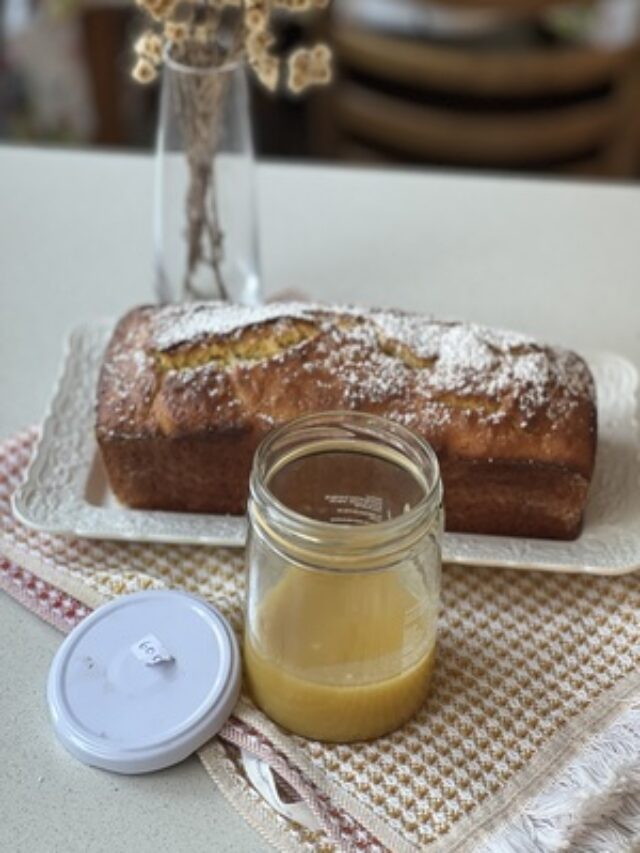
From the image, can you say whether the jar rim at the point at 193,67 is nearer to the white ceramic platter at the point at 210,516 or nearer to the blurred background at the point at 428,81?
the white ceramic platter at the point at 210,516

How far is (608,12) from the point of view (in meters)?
2.42

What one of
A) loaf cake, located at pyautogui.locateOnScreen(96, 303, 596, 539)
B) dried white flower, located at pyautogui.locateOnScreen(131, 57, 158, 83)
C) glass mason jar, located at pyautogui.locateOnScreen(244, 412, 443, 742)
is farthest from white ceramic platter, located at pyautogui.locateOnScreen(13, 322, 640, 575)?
dried white flower, located at pyautogui.locateOnScreen(131, 57, 158, 83)

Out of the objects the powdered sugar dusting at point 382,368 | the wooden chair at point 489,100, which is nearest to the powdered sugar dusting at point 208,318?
the powdered sugar dusting at point 382,368

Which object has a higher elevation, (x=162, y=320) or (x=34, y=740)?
(x=162, y=320)

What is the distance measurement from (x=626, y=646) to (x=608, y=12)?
72.4 inches

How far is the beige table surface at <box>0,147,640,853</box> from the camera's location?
132 cm

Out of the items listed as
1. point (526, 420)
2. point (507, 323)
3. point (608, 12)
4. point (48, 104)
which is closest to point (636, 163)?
point (608, 12)

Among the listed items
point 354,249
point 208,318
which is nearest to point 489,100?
point 354,249

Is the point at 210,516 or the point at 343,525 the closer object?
the point at 343,525

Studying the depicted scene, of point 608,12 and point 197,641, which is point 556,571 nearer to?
point 197,641

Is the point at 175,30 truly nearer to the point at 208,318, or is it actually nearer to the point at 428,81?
the point at 208,318

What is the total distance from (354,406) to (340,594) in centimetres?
23

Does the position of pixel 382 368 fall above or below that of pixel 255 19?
below

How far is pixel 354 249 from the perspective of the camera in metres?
1.45
